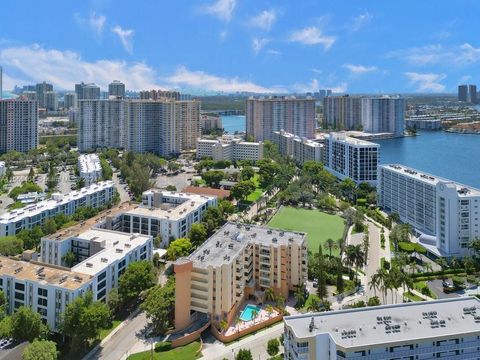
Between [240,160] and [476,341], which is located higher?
[240,160]

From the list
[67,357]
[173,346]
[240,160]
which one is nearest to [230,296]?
[173,346]

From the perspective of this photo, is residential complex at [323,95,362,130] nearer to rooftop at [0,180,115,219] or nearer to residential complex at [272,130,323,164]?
residential complex at [272,130,323,164]

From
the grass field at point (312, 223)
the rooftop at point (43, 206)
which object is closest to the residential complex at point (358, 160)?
the grass field at point (312, 223)

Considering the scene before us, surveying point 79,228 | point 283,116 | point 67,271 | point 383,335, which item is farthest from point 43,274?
point 283,116

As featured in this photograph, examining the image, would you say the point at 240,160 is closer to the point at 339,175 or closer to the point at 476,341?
the point at 339,175

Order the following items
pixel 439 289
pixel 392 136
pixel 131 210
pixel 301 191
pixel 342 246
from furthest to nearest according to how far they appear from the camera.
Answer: pixel 392 136 < pixel 301 191 < pixel 131 210 < pixel 342 246 < pixel 439 289

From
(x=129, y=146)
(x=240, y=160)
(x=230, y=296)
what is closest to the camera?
(x=230, y=296)

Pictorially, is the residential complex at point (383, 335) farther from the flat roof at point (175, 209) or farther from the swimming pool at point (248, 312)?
the flat roof at point (175, 209)
